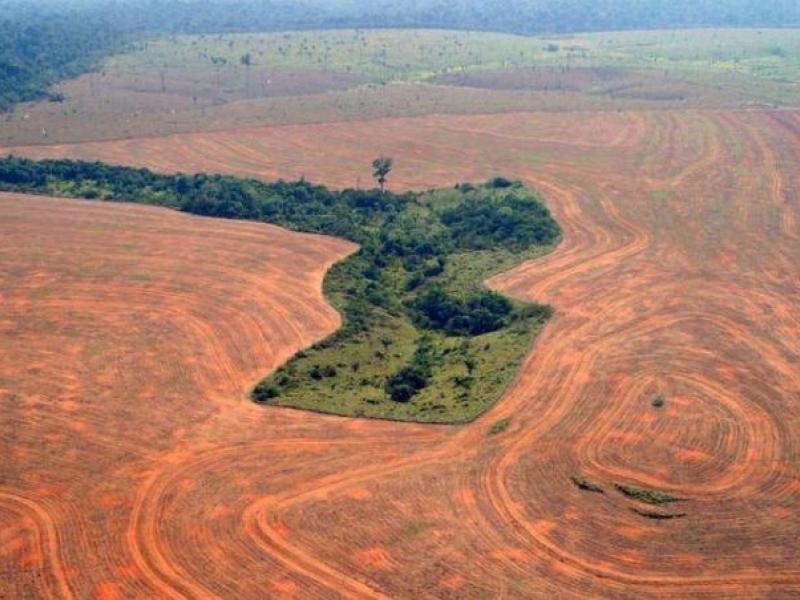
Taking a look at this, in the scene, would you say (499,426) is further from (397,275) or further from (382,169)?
(382,169)

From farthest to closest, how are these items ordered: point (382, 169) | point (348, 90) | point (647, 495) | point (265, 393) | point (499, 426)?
point (348, 90) → point (382, 169) → point (265, 393) → point (499, 426) → point (647, 495)

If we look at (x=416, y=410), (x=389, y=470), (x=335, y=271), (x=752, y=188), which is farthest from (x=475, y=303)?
(x=752, y=188)

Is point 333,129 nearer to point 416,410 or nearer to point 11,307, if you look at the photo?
point 11,307

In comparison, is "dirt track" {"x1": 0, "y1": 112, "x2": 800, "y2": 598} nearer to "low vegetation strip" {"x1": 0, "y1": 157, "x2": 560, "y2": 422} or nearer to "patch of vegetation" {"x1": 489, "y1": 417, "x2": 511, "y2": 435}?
"patch of vegetation" {"x1": 489, "y1": 417, "x2": 511, "y2": 435}

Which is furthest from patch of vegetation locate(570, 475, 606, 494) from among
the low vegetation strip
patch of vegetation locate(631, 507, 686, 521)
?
the low vegetation strip

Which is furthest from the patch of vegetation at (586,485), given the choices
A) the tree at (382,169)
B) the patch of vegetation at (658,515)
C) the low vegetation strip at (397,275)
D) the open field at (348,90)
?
the open field at (348,90)

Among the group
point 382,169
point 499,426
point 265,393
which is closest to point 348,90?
point 382,169

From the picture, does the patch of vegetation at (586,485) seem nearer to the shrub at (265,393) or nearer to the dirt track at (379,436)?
the dirt track at (379,436)
